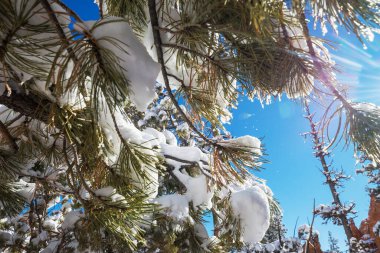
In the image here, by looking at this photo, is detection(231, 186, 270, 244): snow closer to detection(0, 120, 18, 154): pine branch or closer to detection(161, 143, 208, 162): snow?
detection(161, 143, 208, 162): snow

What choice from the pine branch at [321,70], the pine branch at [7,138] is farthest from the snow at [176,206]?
the pine branch at [321,70]

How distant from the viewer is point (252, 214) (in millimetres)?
2967

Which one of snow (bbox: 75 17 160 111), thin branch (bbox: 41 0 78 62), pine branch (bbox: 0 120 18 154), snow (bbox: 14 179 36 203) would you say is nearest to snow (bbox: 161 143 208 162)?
snow (bbox: 14 179 36 203)

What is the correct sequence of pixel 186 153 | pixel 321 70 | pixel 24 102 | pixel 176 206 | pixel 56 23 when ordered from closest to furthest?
1. pixel 56 23
2. pixel 321 70
3. pixel 24 102
4. pixel 176 206
5. pixel 186 153

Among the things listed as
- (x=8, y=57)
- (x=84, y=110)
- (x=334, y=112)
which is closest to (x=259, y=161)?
(x=334, y=112)

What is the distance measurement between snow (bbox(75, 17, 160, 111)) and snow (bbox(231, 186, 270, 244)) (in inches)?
76.7

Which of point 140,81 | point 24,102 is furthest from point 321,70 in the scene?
point 24,102

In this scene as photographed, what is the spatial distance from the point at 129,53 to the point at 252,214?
2.26m

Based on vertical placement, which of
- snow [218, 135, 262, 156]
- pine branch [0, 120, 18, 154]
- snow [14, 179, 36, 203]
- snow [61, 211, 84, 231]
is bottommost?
snow [61, 211, 84, 231]

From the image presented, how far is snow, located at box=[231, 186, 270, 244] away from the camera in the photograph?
2.94 m

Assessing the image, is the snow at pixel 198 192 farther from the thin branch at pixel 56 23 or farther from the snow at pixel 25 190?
the thin branch at pixel 56 23

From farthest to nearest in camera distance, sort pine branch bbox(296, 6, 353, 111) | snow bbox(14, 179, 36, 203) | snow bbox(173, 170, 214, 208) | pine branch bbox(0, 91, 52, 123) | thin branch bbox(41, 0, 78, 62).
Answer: snow bbox(173, 170, 214, 208)
snow bbox(14, 179, 36, 203)
pine branch bbox(0, 91, 52, 123)
pine branch bbox(296, 6, 353, 111)
thin branch bbox(41, 0, 78, 62)

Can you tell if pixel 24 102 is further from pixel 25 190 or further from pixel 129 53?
pixel 25 190

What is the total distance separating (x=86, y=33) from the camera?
1.21 m
